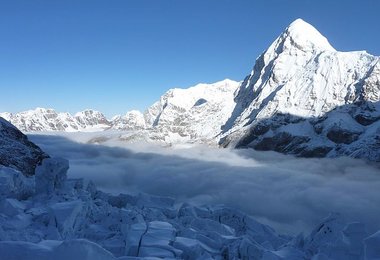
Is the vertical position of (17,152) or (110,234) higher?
(17,152)

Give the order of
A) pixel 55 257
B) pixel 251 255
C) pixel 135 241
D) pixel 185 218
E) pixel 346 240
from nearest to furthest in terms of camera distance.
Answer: pixel 55 257
pixel 346 240
pixel 135 241
pixel 251 255
pixel 185 218

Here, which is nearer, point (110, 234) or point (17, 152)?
point (110, 234)

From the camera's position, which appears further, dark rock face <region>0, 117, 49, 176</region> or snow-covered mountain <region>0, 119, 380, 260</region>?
dark rock face <region>0, 117, 49, 176</region>

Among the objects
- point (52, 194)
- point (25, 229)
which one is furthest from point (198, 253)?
point (52, 194)

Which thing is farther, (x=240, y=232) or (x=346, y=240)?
(x=240, y=232)

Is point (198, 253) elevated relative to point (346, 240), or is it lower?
lower

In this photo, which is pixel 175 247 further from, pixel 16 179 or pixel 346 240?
pixel 16 179

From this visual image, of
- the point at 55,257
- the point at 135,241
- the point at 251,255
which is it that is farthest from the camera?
the point at 251,255

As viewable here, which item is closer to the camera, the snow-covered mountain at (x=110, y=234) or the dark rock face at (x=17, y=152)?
the snow-covered mountain at (x=110, y=234)
